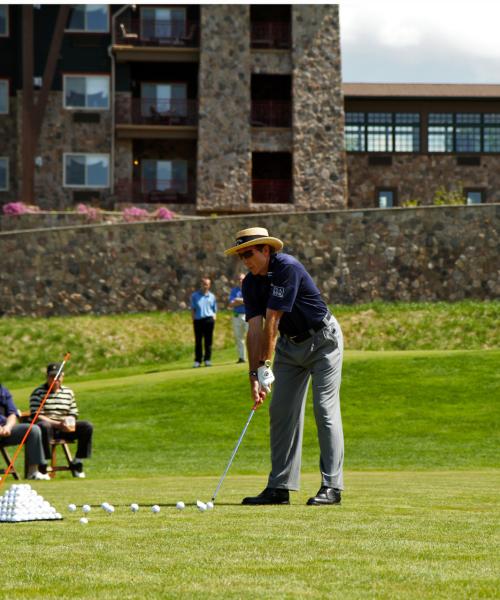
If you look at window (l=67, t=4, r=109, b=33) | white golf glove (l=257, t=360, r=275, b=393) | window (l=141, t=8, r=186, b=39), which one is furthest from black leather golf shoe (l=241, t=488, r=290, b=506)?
window (l=67, t=4, r=109, b=33)

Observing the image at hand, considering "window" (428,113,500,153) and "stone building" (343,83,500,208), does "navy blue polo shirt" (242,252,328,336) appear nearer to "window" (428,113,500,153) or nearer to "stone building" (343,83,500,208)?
"stone building" (343,83,500,208)

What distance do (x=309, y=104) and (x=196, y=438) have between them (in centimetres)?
3254

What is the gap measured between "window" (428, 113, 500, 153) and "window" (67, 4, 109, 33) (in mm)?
16126

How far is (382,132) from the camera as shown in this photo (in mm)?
57625

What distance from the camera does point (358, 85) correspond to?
60719 millimetres

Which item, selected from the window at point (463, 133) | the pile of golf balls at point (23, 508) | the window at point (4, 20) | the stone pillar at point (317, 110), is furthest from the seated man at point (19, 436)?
the window at point (463, 133)

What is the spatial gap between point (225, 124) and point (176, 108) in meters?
2.68

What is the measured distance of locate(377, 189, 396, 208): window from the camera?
2242 inches

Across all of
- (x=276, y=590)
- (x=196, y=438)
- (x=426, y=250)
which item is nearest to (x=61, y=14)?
(x=426, y=250)

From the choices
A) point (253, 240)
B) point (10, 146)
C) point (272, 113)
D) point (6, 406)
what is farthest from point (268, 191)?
point (253, 240)

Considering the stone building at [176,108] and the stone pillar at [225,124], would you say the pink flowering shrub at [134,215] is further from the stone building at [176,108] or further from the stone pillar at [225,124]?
the stone pillar at [225,124]

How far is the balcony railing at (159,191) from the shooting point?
52562mm

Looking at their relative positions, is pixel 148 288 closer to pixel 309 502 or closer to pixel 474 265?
pixel 474 265

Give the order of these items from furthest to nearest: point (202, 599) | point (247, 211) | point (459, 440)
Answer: point (247, 211) → point (459, 440) → point (202, 599)
